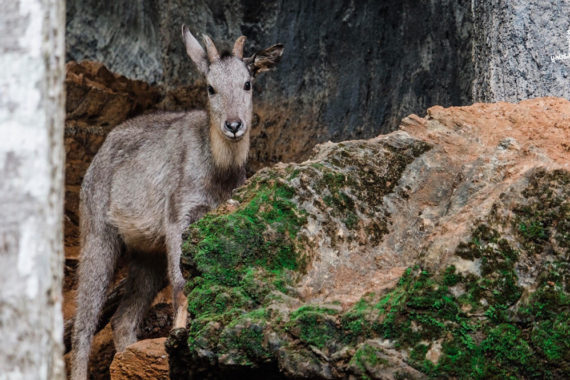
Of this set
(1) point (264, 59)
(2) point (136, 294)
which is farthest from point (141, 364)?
(1) point (264, 59)

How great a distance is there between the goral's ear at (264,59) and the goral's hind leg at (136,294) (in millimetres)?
2241

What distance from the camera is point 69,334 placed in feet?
30.6

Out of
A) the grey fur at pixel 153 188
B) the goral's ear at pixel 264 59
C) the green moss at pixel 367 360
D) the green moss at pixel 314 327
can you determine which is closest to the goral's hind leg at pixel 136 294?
the grey fur at pixel 153 188

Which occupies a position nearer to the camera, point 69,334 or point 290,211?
point 290,211

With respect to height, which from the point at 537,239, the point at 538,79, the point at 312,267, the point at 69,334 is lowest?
the point at 69,334

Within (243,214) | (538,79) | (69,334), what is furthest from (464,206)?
(69,334)

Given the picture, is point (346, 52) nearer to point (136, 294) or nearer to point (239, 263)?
point (136, 294)

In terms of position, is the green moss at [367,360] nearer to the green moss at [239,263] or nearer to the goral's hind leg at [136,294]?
the green moss at [239,263]

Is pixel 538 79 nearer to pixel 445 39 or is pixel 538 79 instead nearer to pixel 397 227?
pixel 445 39

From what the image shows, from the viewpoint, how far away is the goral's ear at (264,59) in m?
8.68

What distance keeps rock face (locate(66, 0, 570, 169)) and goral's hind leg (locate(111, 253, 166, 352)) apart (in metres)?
2.01

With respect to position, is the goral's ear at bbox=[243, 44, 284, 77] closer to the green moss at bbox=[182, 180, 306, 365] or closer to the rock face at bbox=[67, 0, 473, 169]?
the rock face at bbox=[67, 0, 473, 169]

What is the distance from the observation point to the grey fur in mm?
8242

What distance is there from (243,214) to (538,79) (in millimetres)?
2986
